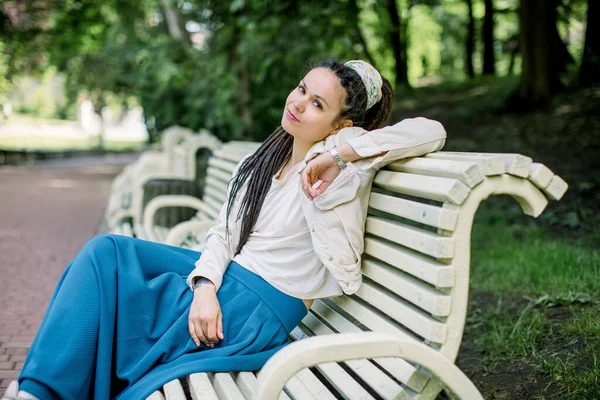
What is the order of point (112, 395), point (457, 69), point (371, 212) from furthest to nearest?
1. point (457, 69)
2. point (371, 212)
3. point (112, 395)

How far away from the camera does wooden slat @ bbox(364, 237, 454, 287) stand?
6.00 ft

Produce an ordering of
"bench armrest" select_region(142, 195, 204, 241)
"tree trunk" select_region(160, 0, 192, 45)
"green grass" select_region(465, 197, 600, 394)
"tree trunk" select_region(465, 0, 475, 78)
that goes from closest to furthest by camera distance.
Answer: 1. "green grass" select_region(465, 197, 600, 394)
2. "bench armrest" select_region(142, 195, 204, 241)
3. "tree trunk" select_region(160, 0, 192, 45)
4. "tree trunk" select_region(465, 0, 475, 78)

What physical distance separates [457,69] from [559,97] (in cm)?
2365

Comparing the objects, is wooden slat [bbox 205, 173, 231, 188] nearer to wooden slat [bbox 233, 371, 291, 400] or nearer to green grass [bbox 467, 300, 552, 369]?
green grass [bbox 467, 300, 552, 369]

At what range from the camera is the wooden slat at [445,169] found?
1.80m

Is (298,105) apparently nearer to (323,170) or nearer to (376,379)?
(323,170)

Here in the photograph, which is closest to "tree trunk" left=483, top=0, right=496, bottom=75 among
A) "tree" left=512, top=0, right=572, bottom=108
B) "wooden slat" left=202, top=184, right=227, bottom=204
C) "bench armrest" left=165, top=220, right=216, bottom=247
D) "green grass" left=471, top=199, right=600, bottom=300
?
A: "tree" left=512, top=0, right=572, bottom=108

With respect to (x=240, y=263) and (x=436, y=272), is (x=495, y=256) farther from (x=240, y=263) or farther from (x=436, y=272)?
(x=436, y=272)

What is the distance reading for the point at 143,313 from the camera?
7.68 ft

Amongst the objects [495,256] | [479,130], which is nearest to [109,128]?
[479,130]

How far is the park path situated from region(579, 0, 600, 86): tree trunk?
25.1 ft

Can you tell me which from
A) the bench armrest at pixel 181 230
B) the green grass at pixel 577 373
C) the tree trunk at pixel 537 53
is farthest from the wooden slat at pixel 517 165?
the tree trunk at pixel 537 53

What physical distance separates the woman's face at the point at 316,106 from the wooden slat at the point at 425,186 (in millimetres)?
311

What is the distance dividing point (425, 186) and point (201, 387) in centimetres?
97
